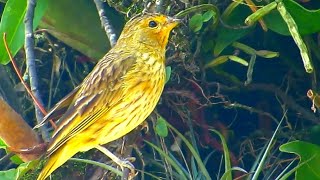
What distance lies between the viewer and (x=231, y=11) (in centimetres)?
171

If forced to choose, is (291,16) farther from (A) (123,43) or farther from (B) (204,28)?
(A) (123,43)

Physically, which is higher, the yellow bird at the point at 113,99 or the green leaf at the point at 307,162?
the yellow bird at the point at 113,99

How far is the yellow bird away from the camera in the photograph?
161 centimetres

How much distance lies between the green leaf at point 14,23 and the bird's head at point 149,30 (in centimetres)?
18

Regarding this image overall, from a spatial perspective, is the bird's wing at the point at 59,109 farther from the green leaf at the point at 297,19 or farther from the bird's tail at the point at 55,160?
the green leaf at the point at 297,19

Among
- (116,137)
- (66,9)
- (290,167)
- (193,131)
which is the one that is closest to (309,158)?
(290,167)

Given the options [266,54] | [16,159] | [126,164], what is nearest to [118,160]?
[126,164]

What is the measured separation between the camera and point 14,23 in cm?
175

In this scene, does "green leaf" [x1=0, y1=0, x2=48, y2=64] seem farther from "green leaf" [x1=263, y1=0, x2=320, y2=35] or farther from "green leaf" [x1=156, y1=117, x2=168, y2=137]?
"green leaf" [x1=263, y1=0, x2=320, y2=35]

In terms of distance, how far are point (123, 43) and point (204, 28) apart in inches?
6.7

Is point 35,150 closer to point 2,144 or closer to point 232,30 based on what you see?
point 2,144

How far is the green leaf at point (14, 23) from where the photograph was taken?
1745 mm

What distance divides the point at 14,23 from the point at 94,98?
9.9 inches

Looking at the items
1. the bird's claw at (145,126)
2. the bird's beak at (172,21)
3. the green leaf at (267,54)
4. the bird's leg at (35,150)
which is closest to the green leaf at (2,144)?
the bird's leg at (35,150)
